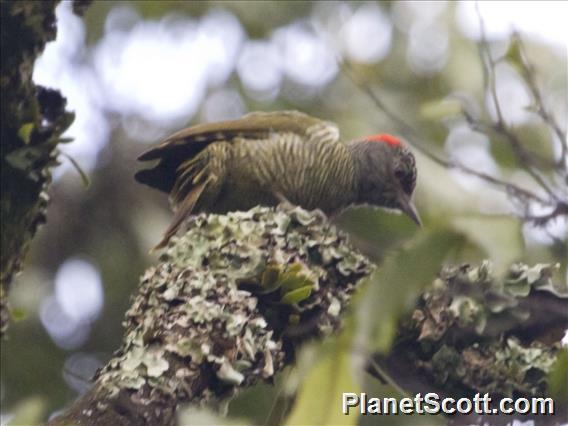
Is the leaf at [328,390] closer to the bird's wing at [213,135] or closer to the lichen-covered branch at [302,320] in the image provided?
the lichen-covered branch at [302,320]

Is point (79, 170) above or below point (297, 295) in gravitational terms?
above

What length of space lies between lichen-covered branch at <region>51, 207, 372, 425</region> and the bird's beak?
1.31 meters

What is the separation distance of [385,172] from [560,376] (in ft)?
6.87

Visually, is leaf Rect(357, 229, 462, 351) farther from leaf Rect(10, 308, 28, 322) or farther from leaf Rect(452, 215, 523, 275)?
leaf Rect(10, 308, 28, 322)

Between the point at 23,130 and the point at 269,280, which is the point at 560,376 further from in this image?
the point at 23,130

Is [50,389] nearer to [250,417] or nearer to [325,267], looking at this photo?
[250,417]

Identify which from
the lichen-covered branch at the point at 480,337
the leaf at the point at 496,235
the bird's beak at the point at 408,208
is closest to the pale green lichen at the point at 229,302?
the lichen-covered branch at the point at 480,337

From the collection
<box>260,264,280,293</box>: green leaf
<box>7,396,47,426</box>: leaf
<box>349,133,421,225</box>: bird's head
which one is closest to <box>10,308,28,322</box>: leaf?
<box>260,264,280,293</box>: green leaf

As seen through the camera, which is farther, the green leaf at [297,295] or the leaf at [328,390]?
the green leaf at [297,295]

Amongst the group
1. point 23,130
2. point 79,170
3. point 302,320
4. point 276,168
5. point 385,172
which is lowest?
point 385,172

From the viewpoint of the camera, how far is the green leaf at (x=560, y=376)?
185 cm

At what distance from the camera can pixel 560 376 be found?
1875 mm

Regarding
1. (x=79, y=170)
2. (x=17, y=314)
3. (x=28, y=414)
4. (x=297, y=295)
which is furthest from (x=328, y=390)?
(x=17, y=314)

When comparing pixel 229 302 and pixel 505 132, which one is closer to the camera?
pixel 229 302
